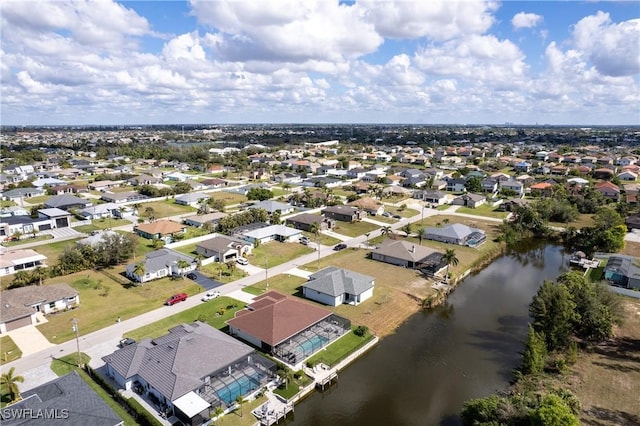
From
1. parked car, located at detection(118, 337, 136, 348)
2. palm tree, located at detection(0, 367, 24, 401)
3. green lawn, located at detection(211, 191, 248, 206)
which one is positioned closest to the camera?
palm tree, located at detection(0, 367, 24, 401)

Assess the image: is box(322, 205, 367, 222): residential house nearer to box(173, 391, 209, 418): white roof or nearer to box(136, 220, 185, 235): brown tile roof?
box(136, 220, 185, 235): brown tile roof

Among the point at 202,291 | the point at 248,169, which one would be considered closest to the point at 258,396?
the point at 202,291

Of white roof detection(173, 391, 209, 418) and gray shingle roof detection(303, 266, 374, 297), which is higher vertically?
gray shingle roof detection(303, 266, 374, 297)

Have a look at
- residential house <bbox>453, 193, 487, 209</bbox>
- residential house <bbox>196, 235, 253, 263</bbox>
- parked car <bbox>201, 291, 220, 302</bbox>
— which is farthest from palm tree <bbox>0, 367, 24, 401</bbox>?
residential house <bbox>453, 193, 487, 209</bbox>

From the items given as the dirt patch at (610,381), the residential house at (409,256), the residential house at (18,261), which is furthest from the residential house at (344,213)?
the residential house at (18,261)

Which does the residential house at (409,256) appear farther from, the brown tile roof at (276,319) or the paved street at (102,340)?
the brown tile roof at (276,319)

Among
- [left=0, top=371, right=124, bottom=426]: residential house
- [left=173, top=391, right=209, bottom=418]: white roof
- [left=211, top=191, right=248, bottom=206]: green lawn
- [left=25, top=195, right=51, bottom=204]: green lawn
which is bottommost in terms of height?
[left=211, top=191, right=248, bottom=206]: green lawn

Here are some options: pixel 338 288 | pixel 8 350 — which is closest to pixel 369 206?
pixel 338 288
